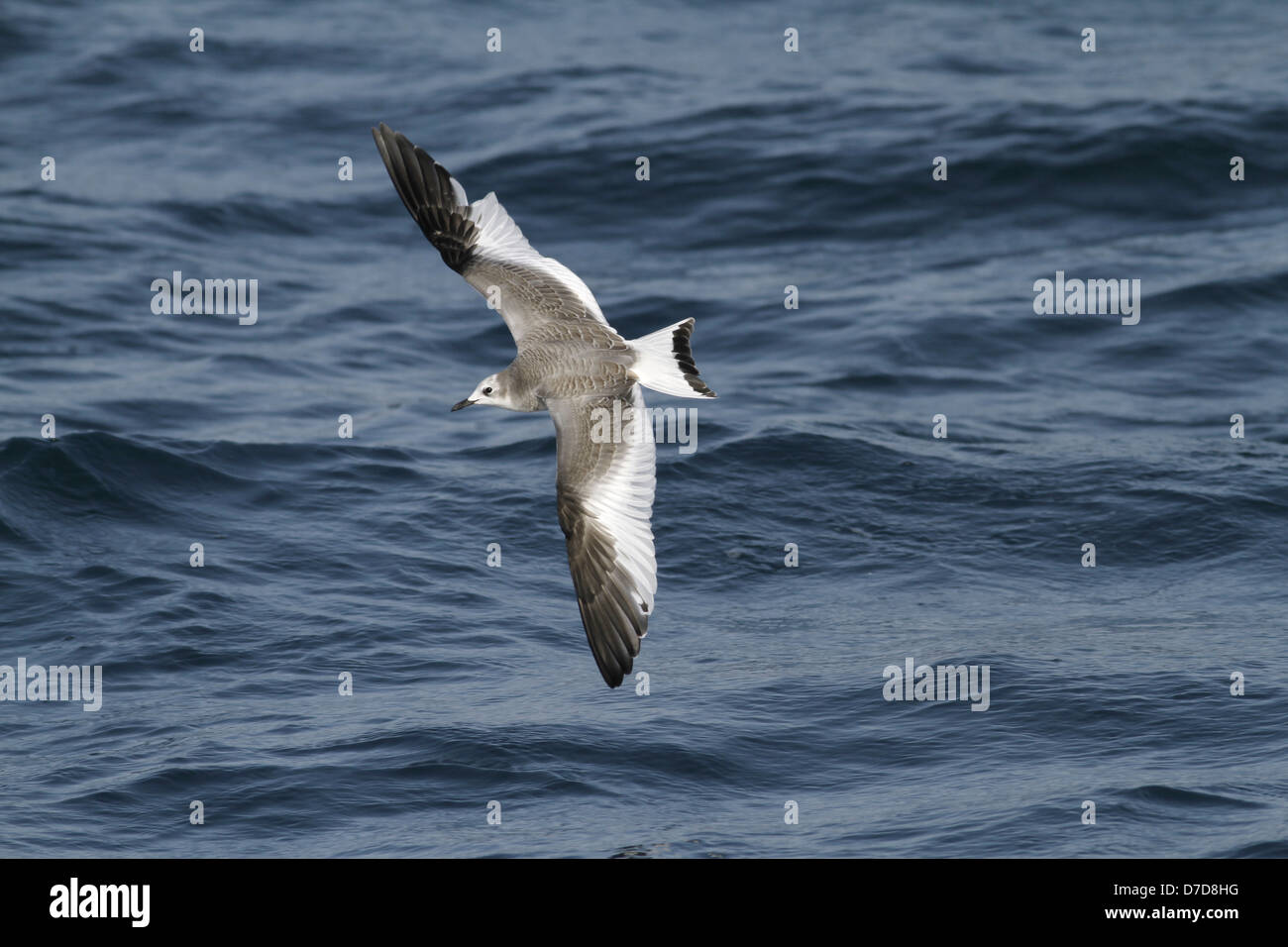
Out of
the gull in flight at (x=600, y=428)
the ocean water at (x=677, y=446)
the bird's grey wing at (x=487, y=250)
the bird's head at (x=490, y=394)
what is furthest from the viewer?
the bird's grey wing at (x=487, y=250)

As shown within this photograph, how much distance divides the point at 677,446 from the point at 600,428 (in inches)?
230

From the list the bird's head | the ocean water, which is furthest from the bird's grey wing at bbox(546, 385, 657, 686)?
the ocean water

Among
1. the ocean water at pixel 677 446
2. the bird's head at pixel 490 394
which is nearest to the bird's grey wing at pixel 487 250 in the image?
the bird's head at pixel 490 394

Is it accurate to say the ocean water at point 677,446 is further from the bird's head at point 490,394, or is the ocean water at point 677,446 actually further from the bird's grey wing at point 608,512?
the bird's head at point 490,394

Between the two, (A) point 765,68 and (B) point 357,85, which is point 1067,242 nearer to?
(A) point 765,68

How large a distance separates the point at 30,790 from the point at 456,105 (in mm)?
14658

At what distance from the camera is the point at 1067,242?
763 inches

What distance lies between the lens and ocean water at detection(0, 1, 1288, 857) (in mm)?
10289

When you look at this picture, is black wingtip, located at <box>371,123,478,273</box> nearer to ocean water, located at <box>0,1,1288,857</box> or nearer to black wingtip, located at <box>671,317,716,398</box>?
black wingtip, located at <box>671,317,716,398</box>

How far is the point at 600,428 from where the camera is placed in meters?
9.85

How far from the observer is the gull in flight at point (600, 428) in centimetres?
941

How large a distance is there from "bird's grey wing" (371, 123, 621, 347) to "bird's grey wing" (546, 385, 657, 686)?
81cm

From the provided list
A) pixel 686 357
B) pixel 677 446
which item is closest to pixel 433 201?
pixel 686 357

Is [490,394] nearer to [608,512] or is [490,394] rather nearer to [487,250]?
[608,512]
